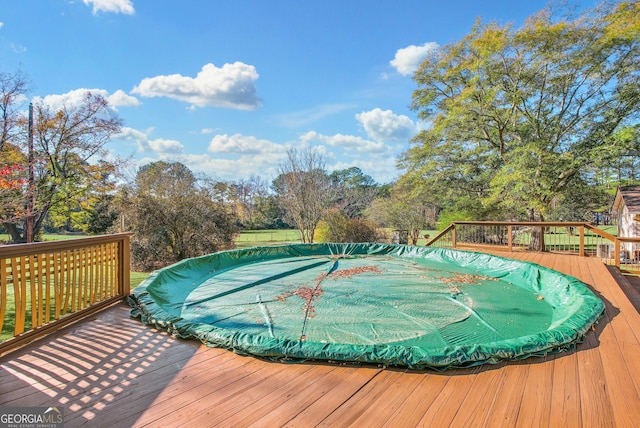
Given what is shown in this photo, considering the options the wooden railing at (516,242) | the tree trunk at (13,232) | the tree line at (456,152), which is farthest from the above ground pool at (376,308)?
the tree trunk at (13,232)

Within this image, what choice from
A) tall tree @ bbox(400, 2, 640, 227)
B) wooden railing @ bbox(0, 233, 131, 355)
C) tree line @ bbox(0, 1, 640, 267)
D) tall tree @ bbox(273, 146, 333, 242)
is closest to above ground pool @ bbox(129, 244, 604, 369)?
wooden railing @ bbox(0, 233, 131, 355)

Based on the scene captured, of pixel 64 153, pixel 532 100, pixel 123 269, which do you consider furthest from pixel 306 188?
pixel 532 100

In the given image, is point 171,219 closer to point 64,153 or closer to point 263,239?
point 64,153

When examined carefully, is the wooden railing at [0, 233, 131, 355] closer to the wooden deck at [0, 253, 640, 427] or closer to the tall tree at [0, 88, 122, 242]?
the wooden deck at [0, 253, 640, 427]

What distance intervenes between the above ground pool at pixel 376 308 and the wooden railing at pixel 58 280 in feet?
1.22

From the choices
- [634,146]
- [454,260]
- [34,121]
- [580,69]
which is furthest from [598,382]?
[580,69]

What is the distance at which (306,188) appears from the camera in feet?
36.4

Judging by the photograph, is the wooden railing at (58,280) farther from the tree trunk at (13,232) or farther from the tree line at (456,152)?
the tree trunk at (13,232)

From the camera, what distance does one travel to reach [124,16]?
21.9 feet

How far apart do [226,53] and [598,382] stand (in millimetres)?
10877

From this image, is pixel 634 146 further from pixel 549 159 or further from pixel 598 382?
pixel 598 382

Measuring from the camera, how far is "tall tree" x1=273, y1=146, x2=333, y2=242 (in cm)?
1113

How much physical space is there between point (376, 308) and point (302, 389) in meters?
2.12

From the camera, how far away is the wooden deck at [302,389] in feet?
4.64
